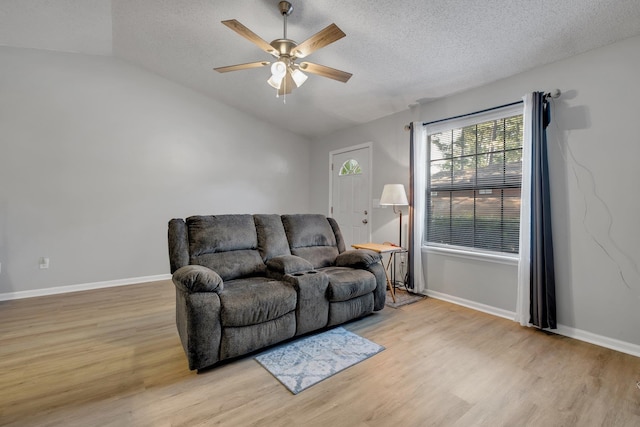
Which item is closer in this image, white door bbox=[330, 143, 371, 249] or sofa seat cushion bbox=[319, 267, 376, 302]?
sofa seat cushion bbox=[319, 267, 376, 302]

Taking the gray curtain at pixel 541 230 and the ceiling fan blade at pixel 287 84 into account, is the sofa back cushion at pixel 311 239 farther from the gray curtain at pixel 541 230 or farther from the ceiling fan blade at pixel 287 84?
the gray curtain at pixel 541 230

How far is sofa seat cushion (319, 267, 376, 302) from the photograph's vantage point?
8.37ft

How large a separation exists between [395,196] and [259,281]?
199cm

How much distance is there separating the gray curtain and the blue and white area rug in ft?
5.08

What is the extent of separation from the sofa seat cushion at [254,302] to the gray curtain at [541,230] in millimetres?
2189

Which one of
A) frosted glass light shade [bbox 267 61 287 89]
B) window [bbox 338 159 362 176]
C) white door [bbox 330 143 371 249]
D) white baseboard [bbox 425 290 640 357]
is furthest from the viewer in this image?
window [bbox 338 159 362 176]

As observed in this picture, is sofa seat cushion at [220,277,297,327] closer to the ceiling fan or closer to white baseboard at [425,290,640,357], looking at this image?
the ceiling fan

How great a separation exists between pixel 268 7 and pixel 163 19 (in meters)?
1.22

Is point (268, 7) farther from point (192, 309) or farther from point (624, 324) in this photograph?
point (624, 324)

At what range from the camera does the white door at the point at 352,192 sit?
4.52 metres

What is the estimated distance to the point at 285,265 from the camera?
253 cm

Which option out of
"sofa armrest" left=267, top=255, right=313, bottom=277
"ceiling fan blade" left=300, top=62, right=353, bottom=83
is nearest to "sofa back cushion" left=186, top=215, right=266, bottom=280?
"sofa armrest" left=267, top=255, right=313, bottom=277

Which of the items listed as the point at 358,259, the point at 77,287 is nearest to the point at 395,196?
the point at 358,259

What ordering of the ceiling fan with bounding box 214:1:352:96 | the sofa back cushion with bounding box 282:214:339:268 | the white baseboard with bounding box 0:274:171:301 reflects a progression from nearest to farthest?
the ceiling fan with bounding box 214:1:352:96, the sofa back cushion with bounding box 282:214:339:268, the white baseboard with bounding box 0:274:171:301
